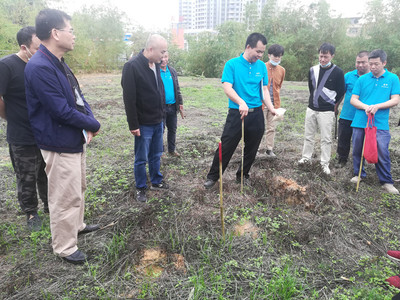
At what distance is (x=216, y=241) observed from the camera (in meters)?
2.77

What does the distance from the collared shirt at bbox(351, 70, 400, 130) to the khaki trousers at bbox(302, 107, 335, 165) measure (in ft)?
1.52

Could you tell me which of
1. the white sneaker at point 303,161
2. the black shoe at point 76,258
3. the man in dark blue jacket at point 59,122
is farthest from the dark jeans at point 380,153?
the black shoe at point 76,258

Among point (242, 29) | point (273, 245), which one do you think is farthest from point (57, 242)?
point (242, 29)

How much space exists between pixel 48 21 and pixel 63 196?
133cm

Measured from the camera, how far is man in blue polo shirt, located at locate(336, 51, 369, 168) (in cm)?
441

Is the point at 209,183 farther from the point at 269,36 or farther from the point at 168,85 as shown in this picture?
the point at 269,36

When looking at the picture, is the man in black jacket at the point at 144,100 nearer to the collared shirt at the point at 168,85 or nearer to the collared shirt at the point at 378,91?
the collared shirt at the point at 168,85

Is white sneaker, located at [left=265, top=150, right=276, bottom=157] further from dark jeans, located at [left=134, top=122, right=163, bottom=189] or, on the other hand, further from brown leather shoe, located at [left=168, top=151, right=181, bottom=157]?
dark jeans, located at [left=134, top=122, right=163, bottom=189]

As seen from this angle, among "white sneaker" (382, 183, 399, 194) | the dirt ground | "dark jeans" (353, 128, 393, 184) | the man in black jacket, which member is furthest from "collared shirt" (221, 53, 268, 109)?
"white sneaker" (382, 183, 399, 194)

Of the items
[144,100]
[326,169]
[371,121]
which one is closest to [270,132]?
[326,169]

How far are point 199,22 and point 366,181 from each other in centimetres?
11101

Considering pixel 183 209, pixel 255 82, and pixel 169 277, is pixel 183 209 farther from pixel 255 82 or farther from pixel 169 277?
pixel 255 82

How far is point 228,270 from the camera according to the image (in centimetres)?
244

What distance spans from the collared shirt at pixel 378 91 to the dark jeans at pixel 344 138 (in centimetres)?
64
